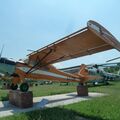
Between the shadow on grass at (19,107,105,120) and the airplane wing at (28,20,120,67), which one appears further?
the shadow on grass at (19,107,105,120)

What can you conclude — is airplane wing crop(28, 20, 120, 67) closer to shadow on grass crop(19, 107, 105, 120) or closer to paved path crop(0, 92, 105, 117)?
paved path crop(0, 92, 105, 117)

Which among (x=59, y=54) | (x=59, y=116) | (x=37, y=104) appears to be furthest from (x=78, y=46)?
(x=37, y=104)

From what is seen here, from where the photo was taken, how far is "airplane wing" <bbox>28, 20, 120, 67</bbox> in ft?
25.7

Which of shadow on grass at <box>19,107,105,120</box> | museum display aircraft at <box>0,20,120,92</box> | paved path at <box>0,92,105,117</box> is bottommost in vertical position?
shadow on grass at <box>19,107,105,120</box>

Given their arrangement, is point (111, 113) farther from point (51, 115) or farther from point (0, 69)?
point (0, 69)

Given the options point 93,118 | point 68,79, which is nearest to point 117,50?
point 93,118

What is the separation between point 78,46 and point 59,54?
2157 mm

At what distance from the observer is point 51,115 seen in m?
8.55

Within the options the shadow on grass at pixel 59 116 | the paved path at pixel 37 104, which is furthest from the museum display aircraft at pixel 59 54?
the shadow on grass at pixel 59 116

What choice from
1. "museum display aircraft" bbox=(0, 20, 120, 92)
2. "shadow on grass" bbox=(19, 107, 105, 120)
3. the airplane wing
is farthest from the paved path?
the airplane wing

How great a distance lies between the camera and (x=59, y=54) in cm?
1188

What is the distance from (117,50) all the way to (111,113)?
8.02 ft

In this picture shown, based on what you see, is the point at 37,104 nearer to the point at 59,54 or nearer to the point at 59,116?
the point at 59,54

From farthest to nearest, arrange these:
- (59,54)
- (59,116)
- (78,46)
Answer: (59,54) → (78,46) → (59,116)
